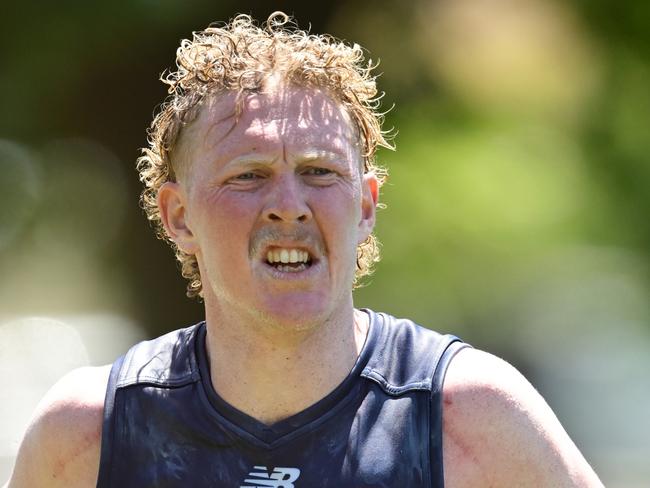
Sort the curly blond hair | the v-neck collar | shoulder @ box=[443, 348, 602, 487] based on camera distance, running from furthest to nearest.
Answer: the curly blond hair, the v-neck collar, shoulder @ box=[443, 348, 602, 487]

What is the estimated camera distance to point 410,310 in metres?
6.13

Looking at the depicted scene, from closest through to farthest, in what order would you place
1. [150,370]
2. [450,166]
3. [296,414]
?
[296,414] → [150,370] → [450,166]

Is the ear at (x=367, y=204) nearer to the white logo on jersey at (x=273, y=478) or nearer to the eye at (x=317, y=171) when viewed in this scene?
the eye at (x=317, y=171)

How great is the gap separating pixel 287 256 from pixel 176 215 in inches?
16.8

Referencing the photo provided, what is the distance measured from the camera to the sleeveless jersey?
240 centimetres

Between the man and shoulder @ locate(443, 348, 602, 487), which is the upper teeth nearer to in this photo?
the man

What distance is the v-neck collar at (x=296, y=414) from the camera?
8.07ft

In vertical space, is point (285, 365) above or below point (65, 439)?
above

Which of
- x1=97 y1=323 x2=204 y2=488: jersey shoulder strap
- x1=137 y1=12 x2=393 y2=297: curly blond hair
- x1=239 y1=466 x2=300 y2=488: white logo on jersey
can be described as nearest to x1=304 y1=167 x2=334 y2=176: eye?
x1=137 y1=12 x2=393 y2=297: curly blond hair

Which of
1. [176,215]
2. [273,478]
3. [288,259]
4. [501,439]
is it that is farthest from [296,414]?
[176,215]

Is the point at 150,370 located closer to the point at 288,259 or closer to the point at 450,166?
the point at 288,259

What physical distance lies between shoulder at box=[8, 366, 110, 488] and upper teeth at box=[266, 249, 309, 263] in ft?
1.85

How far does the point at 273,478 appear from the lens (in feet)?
7.91

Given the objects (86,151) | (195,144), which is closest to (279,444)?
(195,144)
